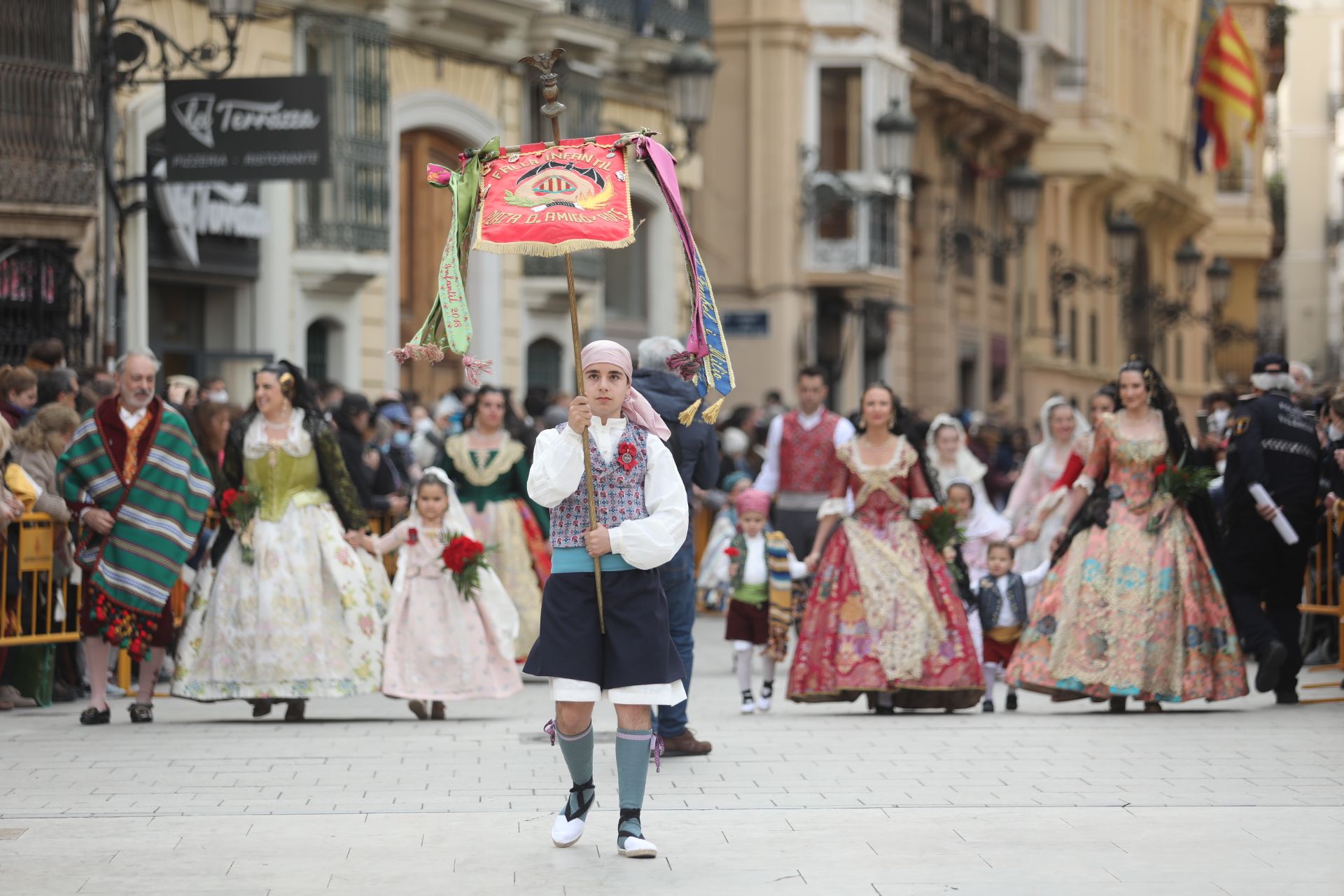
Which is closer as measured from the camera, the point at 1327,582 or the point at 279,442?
the point at 279,442

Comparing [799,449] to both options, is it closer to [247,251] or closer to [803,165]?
[247,251]

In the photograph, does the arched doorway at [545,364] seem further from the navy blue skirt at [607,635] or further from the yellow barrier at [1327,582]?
the navy blue skirt at [607,635]

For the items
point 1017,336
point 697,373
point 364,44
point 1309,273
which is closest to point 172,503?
point 697,373

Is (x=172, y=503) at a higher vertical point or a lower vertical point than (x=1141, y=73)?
lower

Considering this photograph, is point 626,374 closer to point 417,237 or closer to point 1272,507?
point 1272,507

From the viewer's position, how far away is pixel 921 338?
37.4 metres

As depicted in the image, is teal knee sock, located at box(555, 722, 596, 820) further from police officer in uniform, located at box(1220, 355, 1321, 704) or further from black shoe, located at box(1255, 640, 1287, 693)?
police officer in uniform, located at box(1220, 355, 1321, 704)

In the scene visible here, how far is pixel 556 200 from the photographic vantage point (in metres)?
7.85

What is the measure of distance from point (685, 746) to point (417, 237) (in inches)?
532

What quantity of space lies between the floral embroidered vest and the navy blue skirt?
0.51ft

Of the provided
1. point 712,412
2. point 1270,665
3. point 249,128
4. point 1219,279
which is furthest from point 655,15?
point 712,412

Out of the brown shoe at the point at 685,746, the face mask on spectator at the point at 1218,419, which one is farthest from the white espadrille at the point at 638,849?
the face mask on spectator at the point at 1218,419

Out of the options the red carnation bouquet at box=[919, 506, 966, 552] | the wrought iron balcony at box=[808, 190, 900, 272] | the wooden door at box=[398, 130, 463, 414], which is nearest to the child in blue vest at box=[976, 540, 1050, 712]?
the red carnation bouquet at box=[919, 506, 966, 552]

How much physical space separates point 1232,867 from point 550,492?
8.07ft
